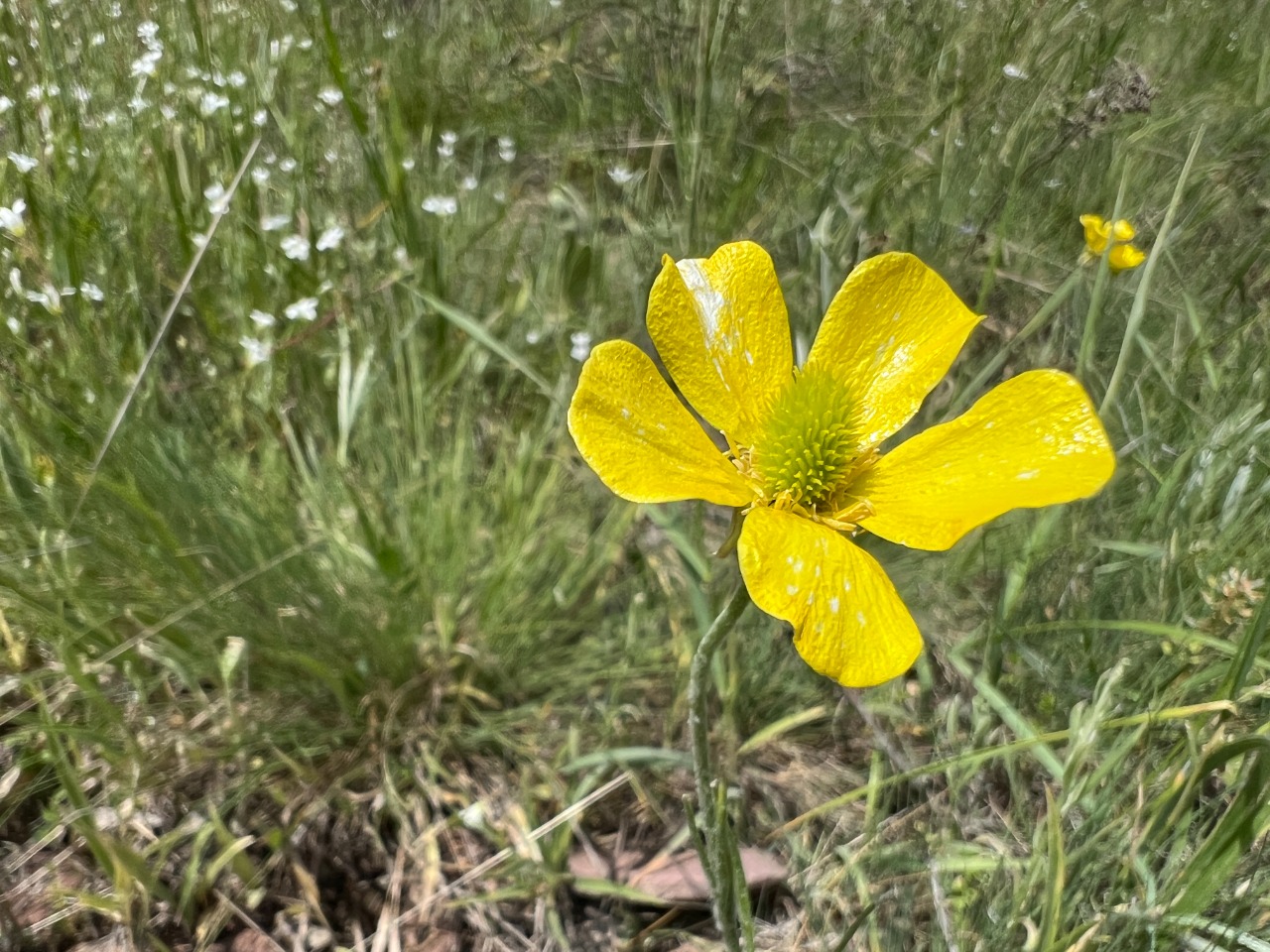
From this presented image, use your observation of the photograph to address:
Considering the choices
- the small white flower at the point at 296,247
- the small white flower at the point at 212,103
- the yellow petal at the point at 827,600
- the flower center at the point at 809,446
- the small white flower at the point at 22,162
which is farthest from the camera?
the small white flower at the point at 212,103

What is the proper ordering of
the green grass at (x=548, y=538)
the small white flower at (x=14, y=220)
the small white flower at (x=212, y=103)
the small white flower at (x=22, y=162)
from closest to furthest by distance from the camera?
the green grass at (x=548, y=538), the small white flower at (x=14, y=220), the small white flower at (x=22, y=162), the small white flower at (x=212, y=103)

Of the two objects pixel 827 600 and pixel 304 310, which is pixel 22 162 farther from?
pixel 827 600

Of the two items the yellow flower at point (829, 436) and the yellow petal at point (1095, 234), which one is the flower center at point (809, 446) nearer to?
the yellow flower at point (829, 436)

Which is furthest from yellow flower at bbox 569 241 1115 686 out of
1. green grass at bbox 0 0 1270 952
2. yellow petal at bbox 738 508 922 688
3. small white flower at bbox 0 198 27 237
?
small white flower at bbox 0 198 27 237

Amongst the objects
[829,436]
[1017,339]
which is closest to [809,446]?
[829,436]

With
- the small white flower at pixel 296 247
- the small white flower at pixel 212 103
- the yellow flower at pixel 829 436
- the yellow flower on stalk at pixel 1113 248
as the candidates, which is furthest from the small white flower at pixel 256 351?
the yellow flower on stalk at pixel 1113 248

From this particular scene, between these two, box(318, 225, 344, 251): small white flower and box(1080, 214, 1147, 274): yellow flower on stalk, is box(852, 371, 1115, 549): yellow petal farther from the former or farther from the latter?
box(318, 225, 344, 251): small white flower
